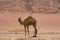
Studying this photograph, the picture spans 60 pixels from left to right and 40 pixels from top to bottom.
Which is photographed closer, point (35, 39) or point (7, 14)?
point (35, 39)

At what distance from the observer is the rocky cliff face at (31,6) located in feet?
200

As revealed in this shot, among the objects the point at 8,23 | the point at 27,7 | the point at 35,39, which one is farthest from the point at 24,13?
the point at 35,39

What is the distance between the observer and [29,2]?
6266 centimetres

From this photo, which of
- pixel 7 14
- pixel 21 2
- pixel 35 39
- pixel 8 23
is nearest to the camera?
pixel 35 39

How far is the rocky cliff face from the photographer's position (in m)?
61.0

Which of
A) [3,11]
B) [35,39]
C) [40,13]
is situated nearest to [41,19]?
[40,13]

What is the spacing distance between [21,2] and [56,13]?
7373 mm

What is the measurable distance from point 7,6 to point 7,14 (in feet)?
11.9

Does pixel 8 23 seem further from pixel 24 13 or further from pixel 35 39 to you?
pixel 35 39

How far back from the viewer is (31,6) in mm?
62062

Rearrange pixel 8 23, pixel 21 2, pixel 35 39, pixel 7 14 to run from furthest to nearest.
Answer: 1. pixel 21 2
2. pixel 7 14
3. pixel 8 23
4. pixel 35 39

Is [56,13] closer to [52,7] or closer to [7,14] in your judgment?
[52,7]

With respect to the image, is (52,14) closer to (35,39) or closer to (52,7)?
(52,7)

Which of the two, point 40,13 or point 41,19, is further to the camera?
point 40,13
